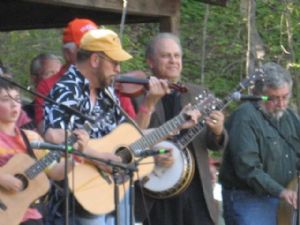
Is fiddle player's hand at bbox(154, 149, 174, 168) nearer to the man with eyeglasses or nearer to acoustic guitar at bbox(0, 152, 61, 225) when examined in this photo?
the man with eyeglasses

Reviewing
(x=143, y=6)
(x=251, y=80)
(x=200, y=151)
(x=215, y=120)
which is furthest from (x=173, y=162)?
(x=143, y=6)

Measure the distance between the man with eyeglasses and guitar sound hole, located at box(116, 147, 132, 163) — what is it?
1.35 m

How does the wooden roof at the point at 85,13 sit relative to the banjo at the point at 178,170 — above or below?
above

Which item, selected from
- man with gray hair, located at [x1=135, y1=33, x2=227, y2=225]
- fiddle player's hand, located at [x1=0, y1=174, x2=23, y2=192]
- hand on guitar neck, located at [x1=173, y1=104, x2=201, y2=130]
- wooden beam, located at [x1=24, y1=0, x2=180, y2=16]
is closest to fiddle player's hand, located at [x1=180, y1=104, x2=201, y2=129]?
hand on guitar neck, located at [x1=173, y1=104, x2=201, y2=130]

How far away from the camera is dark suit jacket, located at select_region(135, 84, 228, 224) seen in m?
6.42

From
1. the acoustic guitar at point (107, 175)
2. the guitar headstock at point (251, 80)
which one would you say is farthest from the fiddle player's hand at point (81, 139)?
the guitar headstock at point (251, 80)

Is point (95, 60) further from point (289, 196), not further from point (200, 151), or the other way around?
point (289, 196)

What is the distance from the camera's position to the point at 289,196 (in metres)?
6.70

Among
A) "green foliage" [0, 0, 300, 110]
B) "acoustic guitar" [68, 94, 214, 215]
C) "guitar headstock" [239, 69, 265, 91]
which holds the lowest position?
"green foliage" [0, 0, 300, 110]

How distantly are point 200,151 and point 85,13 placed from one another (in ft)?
11.3

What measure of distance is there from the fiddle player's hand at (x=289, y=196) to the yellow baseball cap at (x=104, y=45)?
6.01 ft

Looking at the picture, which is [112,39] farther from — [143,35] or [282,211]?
[143,35]

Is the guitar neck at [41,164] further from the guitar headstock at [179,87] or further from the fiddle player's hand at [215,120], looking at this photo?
the fiddle player's hand at [215,120]

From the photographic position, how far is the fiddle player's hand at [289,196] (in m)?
6.70
